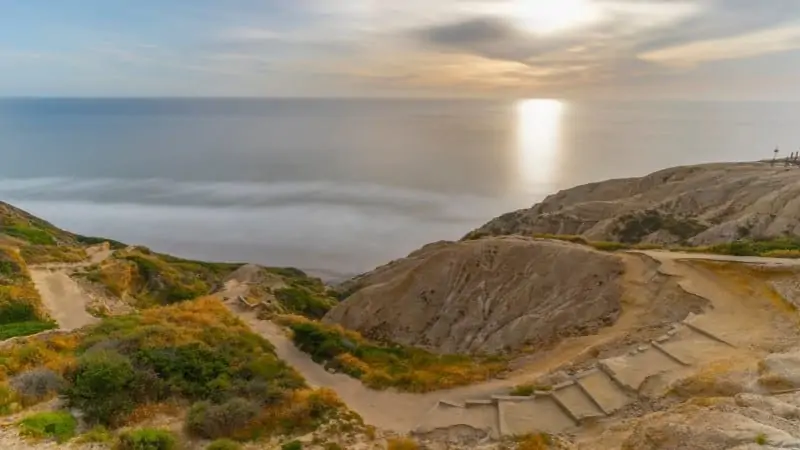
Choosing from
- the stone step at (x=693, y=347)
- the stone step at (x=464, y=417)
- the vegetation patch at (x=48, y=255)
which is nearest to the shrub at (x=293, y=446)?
the stone step at (x=464, y=417)

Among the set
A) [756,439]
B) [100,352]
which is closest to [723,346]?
[756,439]

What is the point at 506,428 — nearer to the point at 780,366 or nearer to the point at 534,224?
the point at 780,366

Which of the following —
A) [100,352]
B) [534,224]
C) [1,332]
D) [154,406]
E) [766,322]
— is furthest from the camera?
[534,224]

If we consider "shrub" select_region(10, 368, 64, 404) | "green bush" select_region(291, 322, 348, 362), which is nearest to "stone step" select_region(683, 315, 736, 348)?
"green bush" select_region(291, 322, 348, 362)

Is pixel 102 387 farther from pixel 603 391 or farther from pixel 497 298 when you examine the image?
pixel 497 298

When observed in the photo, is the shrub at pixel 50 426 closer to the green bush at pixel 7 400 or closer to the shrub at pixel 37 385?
the green bush at pixel 7 400

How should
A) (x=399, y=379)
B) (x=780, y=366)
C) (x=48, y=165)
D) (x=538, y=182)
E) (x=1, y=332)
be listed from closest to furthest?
(x=780, y=366) < (x=399, y=379) < (x=1, y=332) < (x=538, y=182) < (x=48, y=165)
